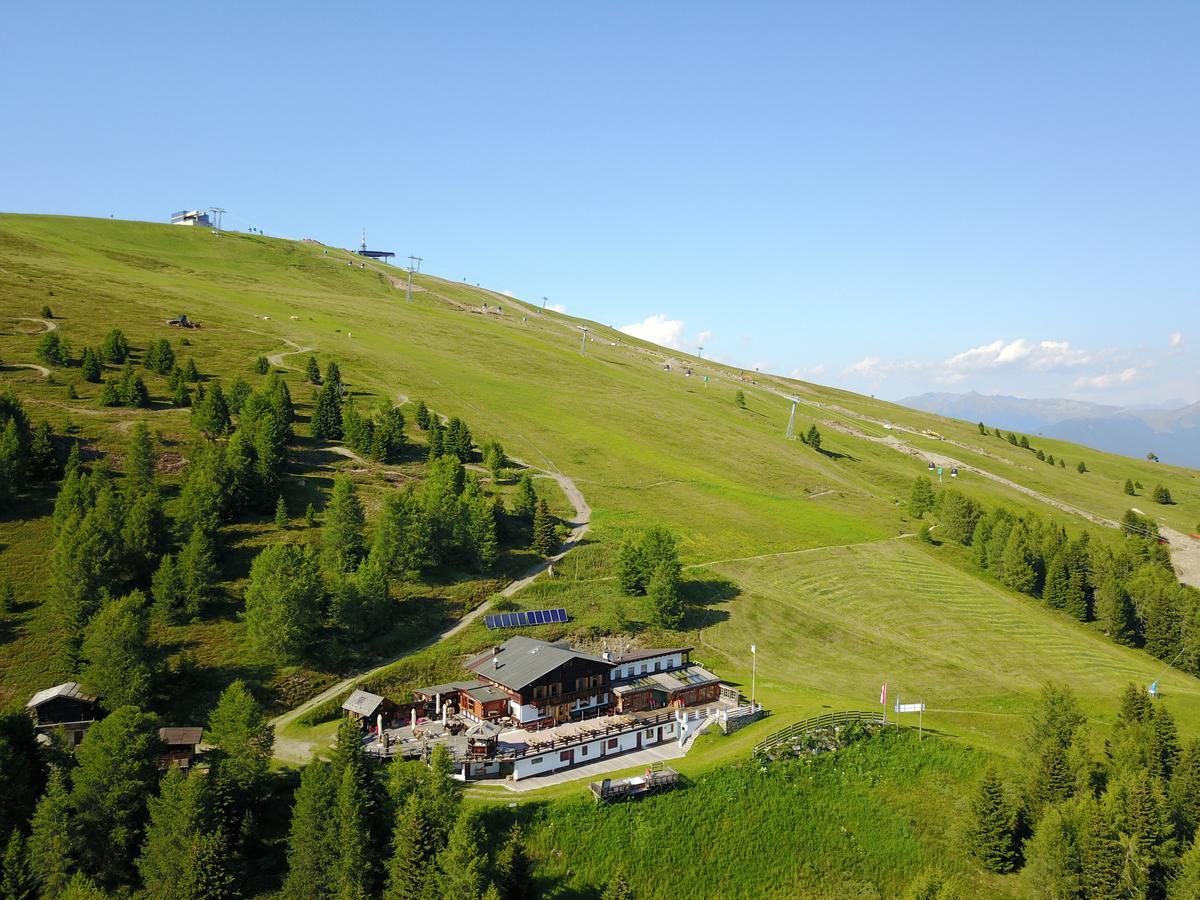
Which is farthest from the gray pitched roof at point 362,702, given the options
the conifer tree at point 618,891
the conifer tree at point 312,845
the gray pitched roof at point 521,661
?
the conifer tree at point 618,891

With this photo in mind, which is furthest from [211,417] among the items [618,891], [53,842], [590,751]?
[618,891]

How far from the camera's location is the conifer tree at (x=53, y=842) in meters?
40.8

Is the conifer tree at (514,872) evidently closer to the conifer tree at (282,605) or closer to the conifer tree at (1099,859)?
the conifer tree at (282,605)

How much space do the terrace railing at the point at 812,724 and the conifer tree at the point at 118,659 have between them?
1887 inches

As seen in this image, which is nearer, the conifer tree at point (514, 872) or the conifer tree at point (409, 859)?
the conifer tree at point (409, 859)

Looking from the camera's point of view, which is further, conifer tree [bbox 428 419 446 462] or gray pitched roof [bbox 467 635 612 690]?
conifer tree [bbox 428 419 446 462]

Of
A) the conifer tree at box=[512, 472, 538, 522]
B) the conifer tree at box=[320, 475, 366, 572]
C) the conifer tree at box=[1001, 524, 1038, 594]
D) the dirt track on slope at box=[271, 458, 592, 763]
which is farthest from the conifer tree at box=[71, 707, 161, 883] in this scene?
the conifer tree at box=[1001, 524, 1038, 594]

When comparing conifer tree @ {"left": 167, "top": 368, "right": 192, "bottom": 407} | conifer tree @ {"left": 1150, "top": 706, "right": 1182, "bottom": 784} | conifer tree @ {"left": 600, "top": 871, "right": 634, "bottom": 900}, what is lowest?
conifer tree @ {"left": 600, "top": 871, "right": 634, "bottom": 900}

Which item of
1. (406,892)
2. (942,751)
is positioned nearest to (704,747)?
(942,751)

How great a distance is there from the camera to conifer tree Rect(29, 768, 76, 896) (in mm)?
40812

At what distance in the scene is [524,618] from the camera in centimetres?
Result: 7738

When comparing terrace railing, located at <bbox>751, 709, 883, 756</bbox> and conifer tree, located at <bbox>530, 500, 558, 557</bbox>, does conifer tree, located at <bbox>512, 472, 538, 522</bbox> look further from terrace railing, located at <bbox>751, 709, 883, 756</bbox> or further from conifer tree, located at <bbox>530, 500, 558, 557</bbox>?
terrace railing, located at <bbox>751, 709, 883, 756</bbox>

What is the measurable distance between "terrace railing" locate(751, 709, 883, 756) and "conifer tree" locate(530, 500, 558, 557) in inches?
1569

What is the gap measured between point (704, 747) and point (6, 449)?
78.0 meters
